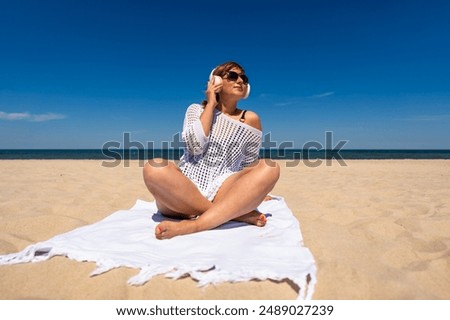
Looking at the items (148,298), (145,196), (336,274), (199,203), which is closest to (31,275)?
(148,298)

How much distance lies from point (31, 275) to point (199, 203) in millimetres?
1115

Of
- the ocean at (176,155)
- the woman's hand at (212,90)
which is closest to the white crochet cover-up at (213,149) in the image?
the woman's hand at (212,90)

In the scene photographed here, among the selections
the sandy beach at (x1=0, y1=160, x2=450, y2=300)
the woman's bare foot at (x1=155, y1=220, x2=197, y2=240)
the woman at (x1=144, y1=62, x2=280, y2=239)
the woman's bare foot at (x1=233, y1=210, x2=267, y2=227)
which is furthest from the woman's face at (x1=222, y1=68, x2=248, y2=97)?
the sandy beach at (x1=0, y1=160, x2=450, y2=300)

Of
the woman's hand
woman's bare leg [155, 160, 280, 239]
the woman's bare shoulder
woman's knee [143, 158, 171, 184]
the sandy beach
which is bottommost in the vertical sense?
the sandy beach

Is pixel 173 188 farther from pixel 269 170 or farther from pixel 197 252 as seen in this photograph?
pixel 269 170

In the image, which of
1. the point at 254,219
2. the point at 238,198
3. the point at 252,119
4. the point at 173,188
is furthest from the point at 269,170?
the point at 173,188

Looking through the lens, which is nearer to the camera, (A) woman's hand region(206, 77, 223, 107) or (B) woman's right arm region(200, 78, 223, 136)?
(B) woman's right arm region(200, 78, 223, 136)

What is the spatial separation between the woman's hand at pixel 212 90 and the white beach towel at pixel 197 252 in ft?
3.38

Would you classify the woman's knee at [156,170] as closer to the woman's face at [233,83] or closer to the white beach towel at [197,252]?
the white beach towel at [197,252]

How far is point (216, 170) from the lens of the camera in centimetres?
244

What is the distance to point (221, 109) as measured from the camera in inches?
104

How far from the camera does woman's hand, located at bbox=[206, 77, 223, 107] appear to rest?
8.04ft

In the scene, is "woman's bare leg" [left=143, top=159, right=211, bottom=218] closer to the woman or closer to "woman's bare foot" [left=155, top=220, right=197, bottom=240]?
the woman

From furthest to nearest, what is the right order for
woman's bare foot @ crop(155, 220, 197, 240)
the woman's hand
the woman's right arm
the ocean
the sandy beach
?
the ocean → the woman's hand → the woman's right arm → woman's bare foot @ crop(155, 220, 197, 240) → the sandy beach
